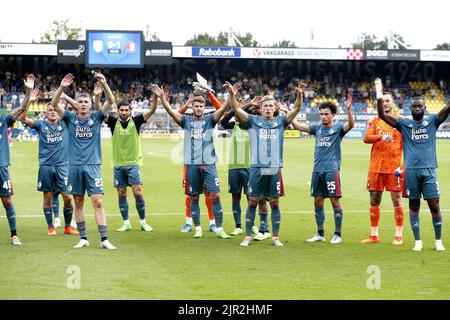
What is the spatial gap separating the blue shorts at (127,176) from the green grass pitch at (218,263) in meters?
0.88

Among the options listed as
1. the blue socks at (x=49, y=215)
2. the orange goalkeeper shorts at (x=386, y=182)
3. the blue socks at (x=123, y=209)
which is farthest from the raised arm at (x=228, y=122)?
the blue socks at (x=49, y=215)

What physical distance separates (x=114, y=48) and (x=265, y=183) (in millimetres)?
42782

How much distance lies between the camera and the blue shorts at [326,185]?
12.7m

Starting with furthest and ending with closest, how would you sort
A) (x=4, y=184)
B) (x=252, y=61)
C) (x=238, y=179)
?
(x=252, y=61) → (x=238, y=179) → (x=4, y=184)

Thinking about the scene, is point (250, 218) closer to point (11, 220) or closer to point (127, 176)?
point (127, 176)

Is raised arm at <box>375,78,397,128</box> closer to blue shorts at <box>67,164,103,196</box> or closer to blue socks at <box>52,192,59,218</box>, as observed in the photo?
blue shorts at <box>67,164,103,196</box>

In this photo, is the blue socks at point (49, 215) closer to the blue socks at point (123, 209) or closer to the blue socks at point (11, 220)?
the blue socks at point (11, 220)

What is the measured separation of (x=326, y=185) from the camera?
12.7m

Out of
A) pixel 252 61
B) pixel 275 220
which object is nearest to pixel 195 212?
pixel 275 220

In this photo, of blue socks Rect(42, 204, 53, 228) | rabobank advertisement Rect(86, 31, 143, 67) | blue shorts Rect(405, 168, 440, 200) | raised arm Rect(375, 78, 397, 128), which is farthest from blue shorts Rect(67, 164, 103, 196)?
rabobank advertisement Rect(86, 31, 143, 67)

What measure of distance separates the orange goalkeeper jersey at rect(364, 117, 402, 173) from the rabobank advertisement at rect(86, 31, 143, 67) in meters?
42.3

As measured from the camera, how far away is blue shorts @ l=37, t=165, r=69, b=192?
13703 mm

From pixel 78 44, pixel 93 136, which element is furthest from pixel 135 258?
pixel 78 44
